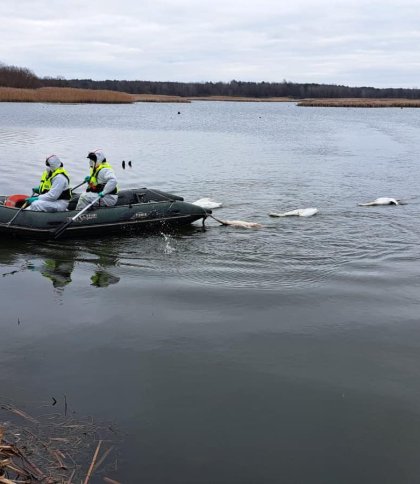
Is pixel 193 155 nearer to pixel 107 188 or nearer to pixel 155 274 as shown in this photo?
pixel 107 188

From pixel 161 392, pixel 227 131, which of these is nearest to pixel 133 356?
pixel 161 392

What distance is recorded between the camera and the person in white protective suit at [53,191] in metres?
11.6

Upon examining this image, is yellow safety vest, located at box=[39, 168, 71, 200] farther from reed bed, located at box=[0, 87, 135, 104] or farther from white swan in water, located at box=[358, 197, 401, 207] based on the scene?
reed bed, located at box=[0, 87, 135, 104]

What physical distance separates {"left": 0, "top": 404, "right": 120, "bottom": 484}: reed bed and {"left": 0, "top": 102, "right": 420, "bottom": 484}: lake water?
0.46ft

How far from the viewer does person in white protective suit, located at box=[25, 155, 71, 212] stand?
456 inches

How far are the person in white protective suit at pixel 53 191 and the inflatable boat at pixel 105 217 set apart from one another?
246 millimetres

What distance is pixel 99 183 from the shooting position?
39.5 feet

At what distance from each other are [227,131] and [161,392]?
3749 cm

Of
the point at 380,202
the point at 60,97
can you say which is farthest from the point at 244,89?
the point at 380,202

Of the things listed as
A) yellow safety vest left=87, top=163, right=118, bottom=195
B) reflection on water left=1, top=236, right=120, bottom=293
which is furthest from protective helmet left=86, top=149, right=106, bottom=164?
reflection on water left=1, top=236, right=120, bottom=293

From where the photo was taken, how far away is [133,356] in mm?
6750

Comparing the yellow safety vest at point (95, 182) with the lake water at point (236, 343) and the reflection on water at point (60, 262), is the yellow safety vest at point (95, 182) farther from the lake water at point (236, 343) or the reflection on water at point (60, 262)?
the reflection on water at point (60, 262)

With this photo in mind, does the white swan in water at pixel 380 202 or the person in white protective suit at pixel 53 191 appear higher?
the person in white protective suit at pixel 53 191

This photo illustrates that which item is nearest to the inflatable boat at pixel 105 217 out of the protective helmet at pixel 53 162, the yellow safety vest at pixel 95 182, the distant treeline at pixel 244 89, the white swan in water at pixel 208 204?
the yellow safety vest at pixel 95 182
